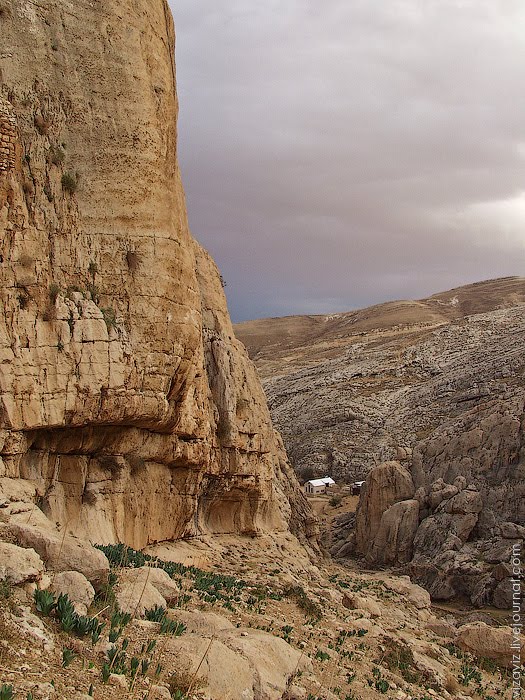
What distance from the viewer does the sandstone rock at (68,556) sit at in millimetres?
8453

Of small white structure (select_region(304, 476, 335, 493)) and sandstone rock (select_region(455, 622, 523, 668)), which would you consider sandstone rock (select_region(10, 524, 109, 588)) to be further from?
small white structure (select_region(304, 476, 335, 493))

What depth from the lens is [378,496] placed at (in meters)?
37.6

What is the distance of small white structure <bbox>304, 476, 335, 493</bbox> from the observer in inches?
1950

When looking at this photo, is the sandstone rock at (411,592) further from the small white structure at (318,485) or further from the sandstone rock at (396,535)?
the small white structure at (318,485)

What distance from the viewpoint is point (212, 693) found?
6.98 metres

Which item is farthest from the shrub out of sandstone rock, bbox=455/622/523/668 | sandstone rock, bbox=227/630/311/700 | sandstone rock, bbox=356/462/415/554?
sandstone rock, bbox=356/462/415/554

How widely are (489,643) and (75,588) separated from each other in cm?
1295

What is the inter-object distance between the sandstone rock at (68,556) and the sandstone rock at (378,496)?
2965 centimetres

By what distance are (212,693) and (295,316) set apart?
156 meters

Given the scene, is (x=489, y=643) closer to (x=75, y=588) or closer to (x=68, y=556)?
(x=68, y=556)

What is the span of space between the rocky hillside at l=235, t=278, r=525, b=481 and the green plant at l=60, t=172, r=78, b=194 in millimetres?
32133

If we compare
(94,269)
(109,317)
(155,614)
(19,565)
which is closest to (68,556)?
(19,565)

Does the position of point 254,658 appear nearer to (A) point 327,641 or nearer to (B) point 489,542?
(A) point 327,641

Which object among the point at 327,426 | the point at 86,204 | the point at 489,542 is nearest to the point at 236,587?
the point at 86,204
